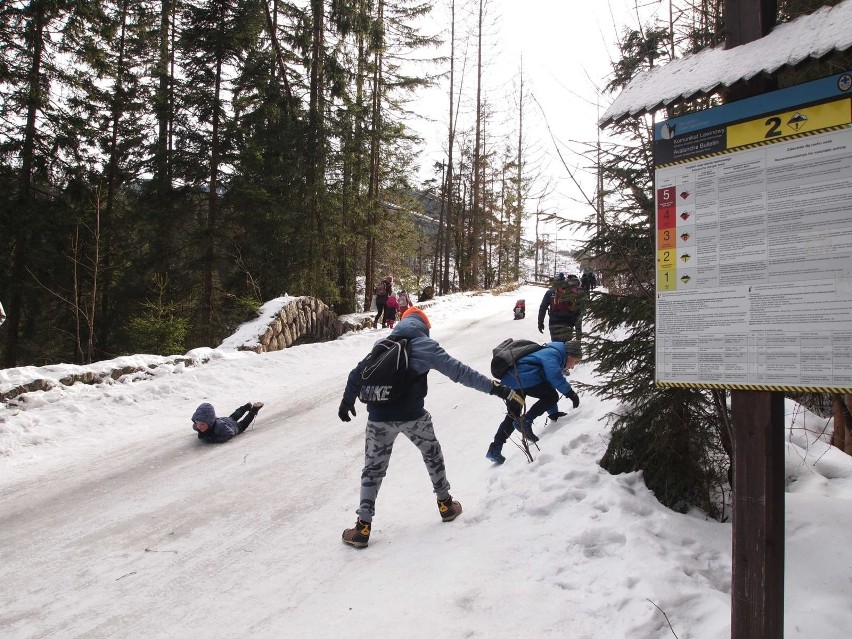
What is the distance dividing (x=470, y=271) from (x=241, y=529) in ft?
97.1

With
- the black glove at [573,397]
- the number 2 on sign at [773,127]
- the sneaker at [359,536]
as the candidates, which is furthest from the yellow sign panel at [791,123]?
the black glove at [573,397]

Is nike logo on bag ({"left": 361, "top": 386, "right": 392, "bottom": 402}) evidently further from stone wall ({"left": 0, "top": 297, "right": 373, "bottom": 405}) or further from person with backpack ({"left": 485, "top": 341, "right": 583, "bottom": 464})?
stone wall ({"left": 0, "top": 297, "right": 373, "bottom": 405})

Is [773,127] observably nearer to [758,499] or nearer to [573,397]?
[758,499]

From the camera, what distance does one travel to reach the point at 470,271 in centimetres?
3322

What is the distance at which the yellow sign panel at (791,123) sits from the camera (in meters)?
1.89

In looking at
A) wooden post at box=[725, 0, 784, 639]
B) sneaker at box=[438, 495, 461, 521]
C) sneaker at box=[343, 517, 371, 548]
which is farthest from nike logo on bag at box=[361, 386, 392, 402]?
wooden post at box=[725, 0, 784, 639]

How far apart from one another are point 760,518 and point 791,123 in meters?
1.64

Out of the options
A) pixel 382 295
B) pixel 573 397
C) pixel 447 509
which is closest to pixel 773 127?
pixel 447 509

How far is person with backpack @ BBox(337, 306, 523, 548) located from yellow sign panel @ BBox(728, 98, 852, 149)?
96.1 inches

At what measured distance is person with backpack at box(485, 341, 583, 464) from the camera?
5590mm

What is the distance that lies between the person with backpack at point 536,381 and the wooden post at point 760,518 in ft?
10.9

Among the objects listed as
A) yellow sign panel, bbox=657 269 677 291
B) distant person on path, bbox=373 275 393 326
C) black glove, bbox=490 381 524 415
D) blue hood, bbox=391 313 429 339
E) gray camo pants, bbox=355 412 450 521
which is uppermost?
distant person on path, bbox=373 275 393 326

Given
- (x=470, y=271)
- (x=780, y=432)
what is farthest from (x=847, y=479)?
(x=470, y=271)

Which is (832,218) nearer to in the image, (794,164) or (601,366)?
(794,164)
